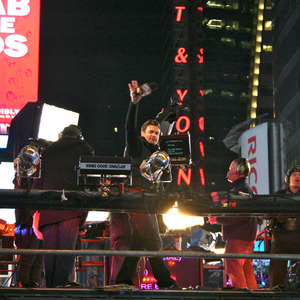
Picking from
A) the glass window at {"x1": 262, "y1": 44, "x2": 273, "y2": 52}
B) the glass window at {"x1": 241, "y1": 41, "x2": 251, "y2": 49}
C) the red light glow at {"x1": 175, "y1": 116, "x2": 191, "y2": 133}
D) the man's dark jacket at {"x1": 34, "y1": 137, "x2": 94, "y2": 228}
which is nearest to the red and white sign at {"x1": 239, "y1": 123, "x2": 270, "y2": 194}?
the red light glow at {"x1": 175, "y1": 116, "x2": 191, "y2": 133}

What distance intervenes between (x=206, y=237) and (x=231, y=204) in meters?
3.92

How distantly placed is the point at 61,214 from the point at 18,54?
1353 cm

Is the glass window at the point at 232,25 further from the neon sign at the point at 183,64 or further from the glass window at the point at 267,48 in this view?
the neon sign at the point at 183,64

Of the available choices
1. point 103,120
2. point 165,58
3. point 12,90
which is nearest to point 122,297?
point 12,90

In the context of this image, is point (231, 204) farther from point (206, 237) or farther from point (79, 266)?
point (206, 237)

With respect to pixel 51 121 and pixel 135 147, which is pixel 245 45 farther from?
pixel 135 147

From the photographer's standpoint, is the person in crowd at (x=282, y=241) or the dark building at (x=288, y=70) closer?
the person in crowd at (x=282, y=241)

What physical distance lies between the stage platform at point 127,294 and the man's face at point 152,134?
2009 mm

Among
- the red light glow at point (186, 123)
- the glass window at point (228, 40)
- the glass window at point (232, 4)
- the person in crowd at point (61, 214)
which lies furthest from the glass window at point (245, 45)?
the person in crowd at point (61, 214)

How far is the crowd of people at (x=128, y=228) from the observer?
5.36 metres

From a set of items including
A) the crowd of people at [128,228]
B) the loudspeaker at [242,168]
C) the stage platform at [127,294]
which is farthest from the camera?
the loudspeaker at [242,168]

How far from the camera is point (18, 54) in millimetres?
18031

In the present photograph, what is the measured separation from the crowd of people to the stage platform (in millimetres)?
445

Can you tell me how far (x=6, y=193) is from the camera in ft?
16.3
